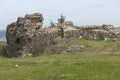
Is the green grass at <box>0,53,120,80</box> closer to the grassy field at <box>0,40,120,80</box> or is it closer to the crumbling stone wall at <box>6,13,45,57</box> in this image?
the grassy field at <box>0,40,120,80</box>

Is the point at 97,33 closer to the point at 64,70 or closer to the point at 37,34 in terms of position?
the point at 37,34

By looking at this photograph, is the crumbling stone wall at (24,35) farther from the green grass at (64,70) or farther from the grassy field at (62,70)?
the green grass at (64,70)

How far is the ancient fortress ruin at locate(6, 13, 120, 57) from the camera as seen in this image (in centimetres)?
3666

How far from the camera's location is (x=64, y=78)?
22.2 meters

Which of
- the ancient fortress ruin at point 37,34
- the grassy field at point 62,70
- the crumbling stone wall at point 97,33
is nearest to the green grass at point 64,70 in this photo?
the grassy field at point 62,70

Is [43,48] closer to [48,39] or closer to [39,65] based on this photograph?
[48,39]

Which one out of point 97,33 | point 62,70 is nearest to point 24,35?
point 97,33

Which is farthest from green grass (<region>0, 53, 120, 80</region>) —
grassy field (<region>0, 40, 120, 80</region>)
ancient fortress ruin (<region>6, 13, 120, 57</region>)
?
ancient fortress ruin (<region>6, 13, 120, 57</region>)

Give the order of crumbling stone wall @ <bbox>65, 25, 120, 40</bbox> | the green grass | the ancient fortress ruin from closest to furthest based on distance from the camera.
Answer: the green grass < the ancient fortress ruin < crumbling stone wall @ <bbox>65, 25, 120, 40</bbox>

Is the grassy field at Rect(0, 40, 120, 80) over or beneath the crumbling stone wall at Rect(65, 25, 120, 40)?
beneath

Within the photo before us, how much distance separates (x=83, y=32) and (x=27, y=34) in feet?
21.2

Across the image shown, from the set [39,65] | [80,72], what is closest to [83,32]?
[39,65]

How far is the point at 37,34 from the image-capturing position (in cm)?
3719

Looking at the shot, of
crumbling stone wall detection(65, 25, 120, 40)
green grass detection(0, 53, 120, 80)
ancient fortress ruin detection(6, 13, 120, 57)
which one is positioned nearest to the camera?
green grass detection(0, 53, 120, 80)
